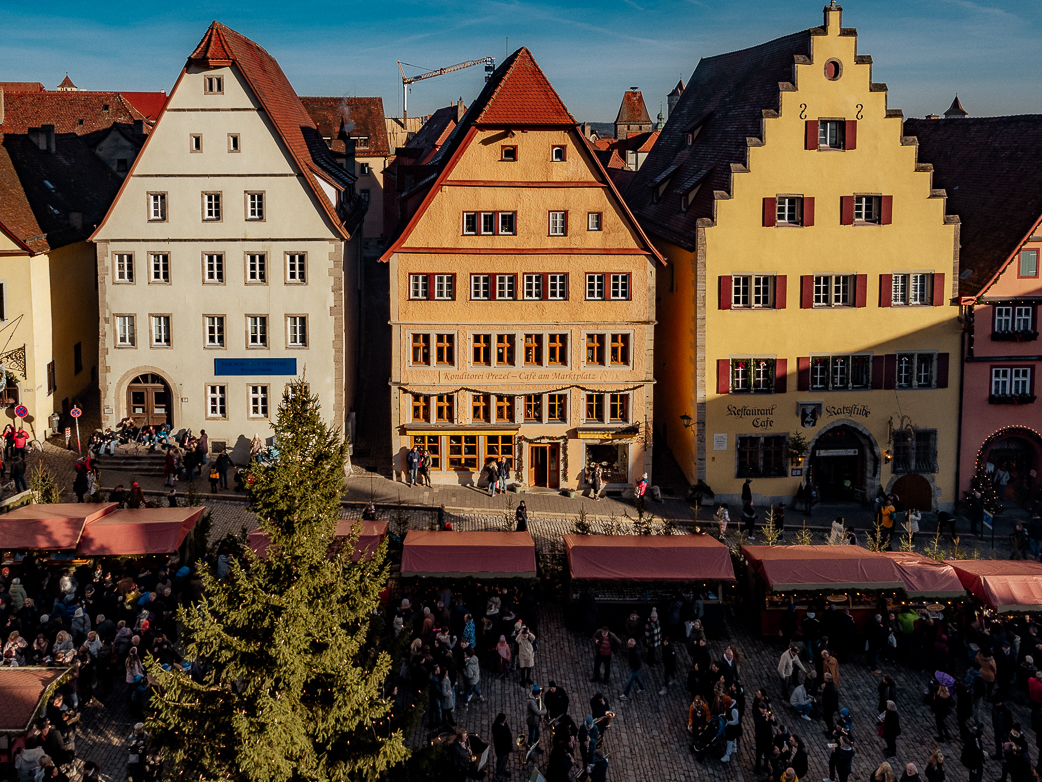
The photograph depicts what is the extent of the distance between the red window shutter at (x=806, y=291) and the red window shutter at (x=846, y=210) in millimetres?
2404

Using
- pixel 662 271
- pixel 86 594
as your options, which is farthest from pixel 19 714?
pixel 662 271

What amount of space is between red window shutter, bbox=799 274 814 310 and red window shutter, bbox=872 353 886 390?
3430 millimetres

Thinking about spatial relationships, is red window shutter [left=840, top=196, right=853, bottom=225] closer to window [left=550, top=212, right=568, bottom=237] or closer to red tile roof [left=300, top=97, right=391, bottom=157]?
window [left=550, top=212, right=568, bottom=237]

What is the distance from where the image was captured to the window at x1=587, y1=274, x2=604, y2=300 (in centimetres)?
4253

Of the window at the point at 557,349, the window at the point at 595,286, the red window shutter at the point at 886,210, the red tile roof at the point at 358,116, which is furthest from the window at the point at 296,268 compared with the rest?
the red tile roof at the point at 358,116

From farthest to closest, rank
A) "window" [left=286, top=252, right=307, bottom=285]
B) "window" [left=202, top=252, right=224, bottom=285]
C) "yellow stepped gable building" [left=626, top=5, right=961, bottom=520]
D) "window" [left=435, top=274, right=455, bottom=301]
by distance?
1. "window" [left=286, top=252, right=307, bottom=285]
2. "window" [left=202, top=252, right=224, bottom=285]
3. "window" [left=435, top=274, right=455, bottom=301]
4. "yellow stepped gable building" [left=626, top=5, right=961, bottom=520]

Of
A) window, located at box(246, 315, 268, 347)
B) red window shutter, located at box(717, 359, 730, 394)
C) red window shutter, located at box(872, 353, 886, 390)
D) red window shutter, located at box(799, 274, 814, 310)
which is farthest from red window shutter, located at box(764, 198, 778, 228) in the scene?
window, located at box(246, 315, 268, 347)

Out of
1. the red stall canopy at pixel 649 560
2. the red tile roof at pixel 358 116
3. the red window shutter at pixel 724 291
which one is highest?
the red tile roof at pixel 358 116

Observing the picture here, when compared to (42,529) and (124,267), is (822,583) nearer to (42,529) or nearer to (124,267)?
(42,529)

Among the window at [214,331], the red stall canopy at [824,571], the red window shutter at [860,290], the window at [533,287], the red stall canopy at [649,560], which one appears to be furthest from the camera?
the window at [214,331]

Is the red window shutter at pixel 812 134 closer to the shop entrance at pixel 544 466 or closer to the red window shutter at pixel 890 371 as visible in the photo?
the red window shutter at pixel 890 371

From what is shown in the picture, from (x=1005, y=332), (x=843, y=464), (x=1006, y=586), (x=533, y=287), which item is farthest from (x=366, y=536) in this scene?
(x=1005, y=332)

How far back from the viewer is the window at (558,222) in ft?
137

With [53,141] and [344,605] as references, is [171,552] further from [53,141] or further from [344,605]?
[53,141]
